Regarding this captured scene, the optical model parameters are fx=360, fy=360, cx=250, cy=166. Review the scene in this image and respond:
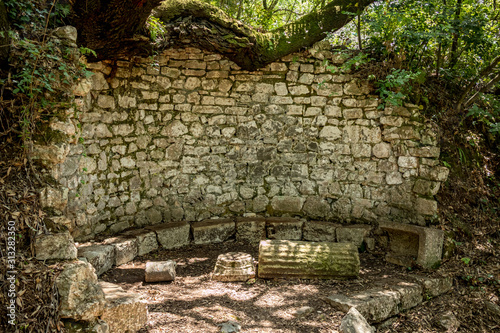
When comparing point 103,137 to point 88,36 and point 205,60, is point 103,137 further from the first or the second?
point 205,60

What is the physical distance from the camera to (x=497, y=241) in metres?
4.99

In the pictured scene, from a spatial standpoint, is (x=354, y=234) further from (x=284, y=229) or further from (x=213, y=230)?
(x=213, y=230)

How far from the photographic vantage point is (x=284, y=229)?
540 centimetres

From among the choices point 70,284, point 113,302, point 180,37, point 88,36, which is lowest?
point 113,302

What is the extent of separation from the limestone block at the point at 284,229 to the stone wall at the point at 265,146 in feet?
0.90

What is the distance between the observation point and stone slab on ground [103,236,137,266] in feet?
14.4

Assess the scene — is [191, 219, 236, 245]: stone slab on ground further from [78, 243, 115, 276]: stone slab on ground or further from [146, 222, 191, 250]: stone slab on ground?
[78, 243, 115, 276]: stone slab on ground

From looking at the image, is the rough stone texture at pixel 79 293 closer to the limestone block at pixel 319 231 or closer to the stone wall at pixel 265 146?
the stone wall at pixel 265 146

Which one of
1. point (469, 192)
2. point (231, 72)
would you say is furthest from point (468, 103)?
point (231, 72)

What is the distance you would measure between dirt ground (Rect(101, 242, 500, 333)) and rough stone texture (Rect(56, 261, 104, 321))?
56 centimetres

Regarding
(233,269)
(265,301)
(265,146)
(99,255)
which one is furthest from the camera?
(265,146)

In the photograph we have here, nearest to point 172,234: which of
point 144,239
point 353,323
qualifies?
point 144,239

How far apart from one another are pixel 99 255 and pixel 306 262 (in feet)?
7.77

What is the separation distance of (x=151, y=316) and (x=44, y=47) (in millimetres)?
2397
